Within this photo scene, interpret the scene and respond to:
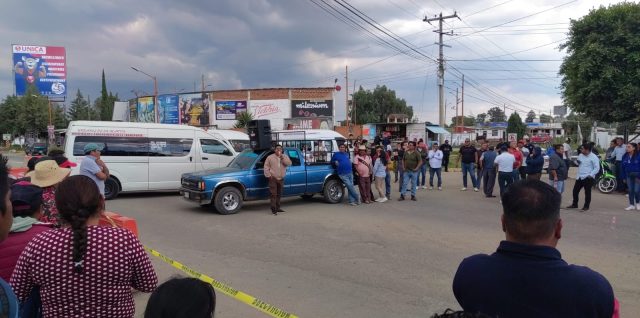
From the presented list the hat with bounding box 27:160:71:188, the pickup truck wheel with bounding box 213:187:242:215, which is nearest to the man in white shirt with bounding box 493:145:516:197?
the pickup truck wheel with bounding box 213:187:242:215

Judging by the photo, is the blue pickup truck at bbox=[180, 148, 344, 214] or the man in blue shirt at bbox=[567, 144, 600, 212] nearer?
the blue pickup truck at bbox=[180, 148, 344, 214]

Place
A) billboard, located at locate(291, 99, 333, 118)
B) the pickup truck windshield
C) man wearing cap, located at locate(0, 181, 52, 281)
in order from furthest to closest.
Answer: billboard, located at locate(291, 99, 333, 118) < the pickup truck windshield < man wearing cap, located at locate(0, 181, 52, 281)

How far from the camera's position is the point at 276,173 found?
37.1ft

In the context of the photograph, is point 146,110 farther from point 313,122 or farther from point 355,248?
point 355,248

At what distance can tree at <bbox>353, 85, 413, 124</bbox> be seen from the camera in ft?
229

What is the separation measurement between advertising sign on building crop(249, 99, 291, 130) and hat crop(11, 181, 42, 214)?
41.7 metres

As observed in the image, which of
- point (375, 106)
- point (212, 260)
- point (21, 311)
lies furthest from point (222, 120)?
point (21, 311)

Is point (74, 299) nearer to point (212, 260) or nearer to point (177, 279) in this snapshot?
point (177, 279)

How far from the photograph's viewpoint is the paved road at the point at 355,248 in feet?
17.5

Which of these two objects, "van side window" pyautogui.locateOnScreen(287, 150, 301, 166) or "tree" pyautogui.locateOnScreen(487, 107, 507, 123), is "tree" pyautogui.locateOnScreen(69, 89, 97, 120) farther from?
"tree" pyautogui.locateOnScreen(487, 107, 507, 123)

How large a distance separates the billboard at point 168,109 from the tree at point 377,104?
28098mm


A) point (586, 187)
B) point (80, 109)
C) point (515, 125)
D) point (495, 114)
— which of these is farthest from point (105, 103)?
point (495, 114)

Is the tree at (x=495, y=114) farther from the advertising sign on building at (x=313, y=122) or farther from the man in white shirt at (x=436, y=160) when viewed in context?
the man in white shirt at (x=436, y=160)

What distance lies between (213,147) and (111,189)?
3.51 m
